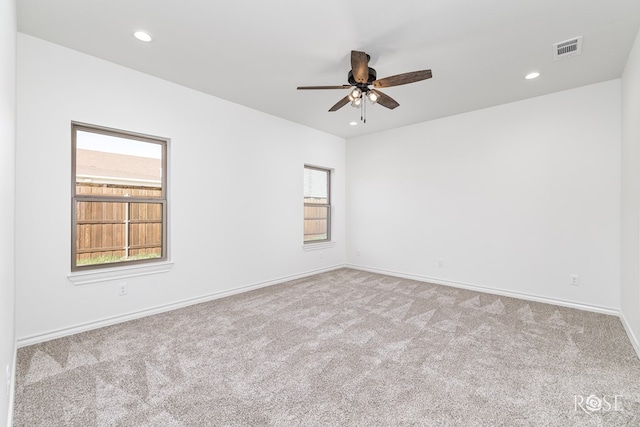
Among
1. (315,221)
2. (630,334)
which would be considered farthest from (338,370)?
(315,221)

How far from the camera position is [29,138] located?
8.39 feet

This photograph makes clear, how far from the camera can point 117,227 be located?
10.6 ft

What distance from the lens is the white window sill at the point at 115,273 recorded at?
9.28 ft

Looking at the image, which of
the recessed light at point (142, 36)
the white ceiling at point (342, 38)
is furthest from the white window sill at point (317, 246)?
the recessed light at point (142, 36)

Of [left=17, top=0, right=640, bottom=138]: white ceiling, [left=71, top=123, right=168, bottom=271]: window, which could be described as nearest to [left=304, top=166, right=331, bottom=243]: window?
[left=17, top=0, right=640, bottom=138]: white ceiling

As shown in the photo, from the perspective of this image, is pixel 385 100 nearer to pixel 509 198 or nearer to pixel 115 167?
pixel 509 198

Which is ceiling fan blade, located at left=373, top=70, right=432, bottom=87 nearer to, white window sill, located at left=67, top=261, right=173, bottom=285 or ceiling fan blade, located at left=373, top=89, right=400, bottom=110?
ceiling fan blade, located at left=373, top=89, right=400, bottom=110

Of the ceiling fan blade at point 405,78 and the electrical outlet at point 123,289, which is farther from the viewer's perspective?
the electrical outlet at point 123,289

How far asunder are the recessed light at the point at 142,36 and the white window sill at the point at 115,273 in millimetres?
2271

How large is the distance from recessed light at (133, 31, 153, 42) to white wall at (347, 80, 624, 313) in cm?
399

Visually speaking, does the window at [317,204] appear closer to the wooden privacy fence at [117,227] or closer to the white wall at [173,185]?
the white wall at [173,185]

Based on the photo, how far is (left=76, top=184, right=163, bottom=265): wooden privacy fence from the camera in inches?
117

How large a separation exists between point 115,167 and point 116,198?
0.35 meters

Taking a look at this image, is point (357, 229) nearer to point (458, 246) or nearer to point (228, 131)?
point (458, 246)
